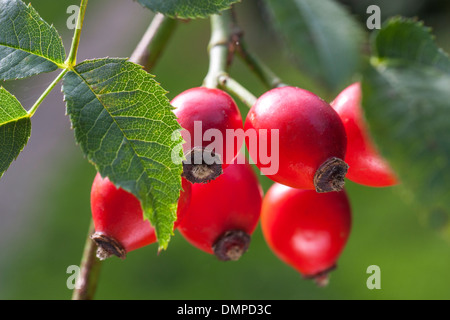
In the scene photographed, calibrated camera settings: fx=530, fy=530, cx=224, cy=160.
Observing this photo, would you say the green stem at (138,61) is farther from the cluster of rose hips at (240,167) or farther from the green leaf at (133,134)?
the green leaf at (133,134)

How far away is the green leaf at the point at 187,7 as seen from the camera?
0.74 m

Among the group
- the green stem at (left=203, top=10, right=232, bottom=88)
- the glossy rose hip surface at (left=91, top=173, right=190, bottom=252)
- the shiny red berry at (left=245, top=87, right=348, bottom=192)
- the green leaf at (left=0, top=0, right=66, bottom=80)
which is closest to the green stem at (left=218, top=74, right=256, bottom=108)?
the green stem at (left=203, top=10, right=232, bottom=88)

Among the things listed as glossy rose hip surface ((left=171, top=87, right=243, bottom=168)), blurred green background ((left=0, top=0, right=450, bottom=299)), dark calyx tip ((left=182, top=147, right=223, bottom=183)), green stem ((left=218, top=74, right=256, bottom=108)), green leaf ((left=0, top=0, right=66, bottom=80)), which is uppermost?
blurred green background ((left=0, top=0, right=450, bottom=299))

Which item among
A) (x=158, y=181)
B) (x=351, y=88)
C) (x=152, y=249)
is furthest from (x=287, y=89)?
(x=152, y=249)

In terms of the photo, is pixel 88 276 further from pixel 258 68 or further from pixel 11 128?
pixel 258 68

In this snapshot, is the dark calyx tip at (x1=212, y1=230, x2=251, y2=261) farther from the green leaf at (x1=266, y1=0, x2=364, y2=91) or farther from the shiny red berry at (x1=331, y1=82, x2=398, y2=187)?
the green leaf at (x1=266, y1=0, x2=364, y2=91)

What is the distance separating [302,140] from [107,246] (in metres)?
0.38

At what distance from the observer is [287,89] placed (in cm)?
86

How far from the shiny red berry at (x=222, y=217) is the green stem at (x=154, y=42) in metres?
0.30

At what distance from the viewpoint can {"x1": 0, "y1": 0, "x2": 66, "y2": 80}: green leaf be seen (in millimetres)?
794

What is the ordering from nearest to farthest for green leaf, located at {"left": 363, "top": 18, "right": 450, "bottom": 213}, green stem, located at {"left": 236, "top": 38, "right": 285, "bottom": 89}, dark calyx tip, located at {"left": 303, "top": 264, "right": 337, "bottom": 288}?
1. green leaf, located at {"left": 363, "top": 18, "right": 450, "bottom": 213}
2. green stem, located at {"left": 236, "top": 38, "right": 285, "bottom": 89}
3. dark calyx tip, located at {"left": 303, "top": 264, "right": 337, "bottom": 288}

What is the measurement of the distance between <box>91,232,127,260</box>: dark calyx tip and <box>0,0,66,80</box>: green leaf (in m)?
0.30

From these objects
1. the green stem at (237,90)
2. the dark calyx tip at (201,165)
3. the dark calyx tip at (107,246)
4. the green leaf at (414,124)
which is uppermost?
the green stem at (237,90)

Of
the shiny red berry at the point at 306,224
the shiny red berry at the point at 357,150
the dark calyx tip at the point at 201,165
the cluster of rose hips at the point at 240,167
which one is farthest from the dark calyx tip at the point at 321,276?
the dark calyx tip at the point at 201,165
